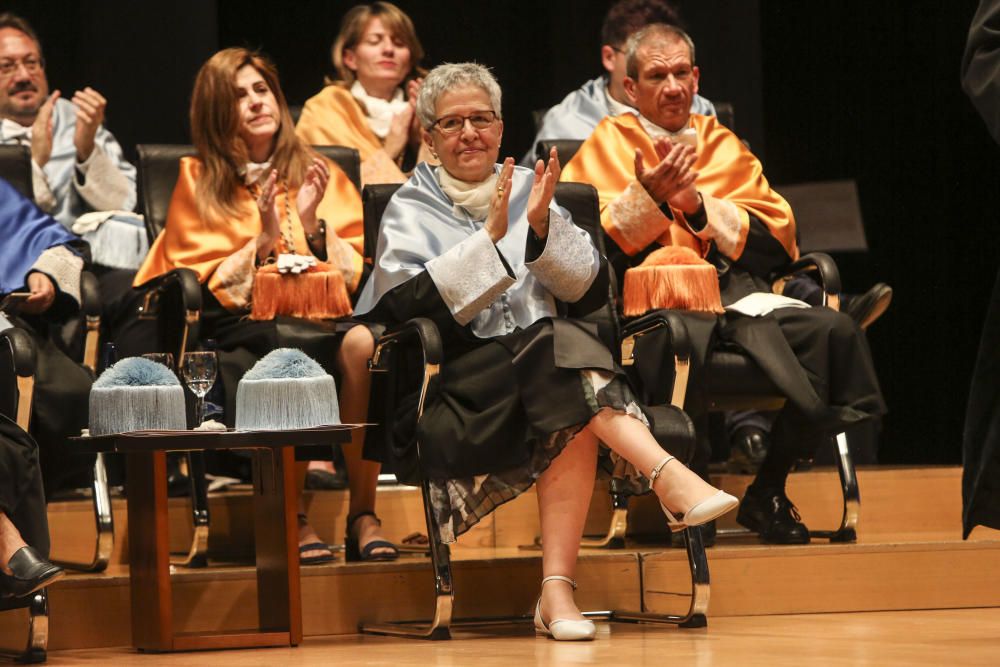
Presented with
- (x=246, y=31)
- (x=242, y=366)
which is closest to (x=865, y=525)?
(x=242, y=366)

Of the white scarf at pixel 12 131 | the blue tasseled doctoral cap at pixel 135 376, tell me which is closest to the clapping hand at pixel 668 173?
the blue tasseled doctoral cap at pixel 135 376

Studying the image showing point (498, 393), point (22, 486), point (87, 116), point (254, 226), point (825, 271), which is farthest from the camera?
point (87, 116)

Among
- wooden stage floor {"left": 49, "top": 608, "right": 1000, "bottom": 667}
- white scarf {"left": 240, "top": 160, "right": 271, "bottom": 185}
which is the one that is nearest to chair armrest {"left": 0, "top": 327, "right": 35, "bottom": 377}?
wooden stage floor {"left": 49, "top": 608, "right": 1000, "bottom": 667}

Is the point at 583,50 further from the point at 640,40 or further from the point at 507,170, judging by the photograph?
the point at 507,170

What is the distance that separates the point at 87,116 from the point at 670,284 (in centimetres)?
189

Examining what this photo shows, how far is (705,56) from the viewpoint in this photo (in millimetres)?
6176

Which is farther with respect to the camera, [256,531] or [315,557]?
[315,557]

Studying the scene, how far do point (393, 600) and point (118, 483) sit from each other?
95 centimetres

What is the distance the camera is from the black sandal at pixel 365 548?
3906 millimetres

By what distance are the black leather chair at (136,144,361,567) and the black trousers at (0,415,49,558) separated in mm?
532

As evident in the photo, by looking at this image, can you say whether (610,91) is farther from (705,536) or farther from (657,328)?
(705,536)

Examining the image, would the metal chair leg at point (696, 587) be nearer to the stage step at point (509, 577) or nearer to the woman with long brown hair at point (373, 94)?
the stage step at point (509, 577)

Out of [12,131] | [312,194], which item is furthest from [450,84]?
[12,131]

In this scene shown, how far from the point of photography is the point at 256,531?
11.9ft
